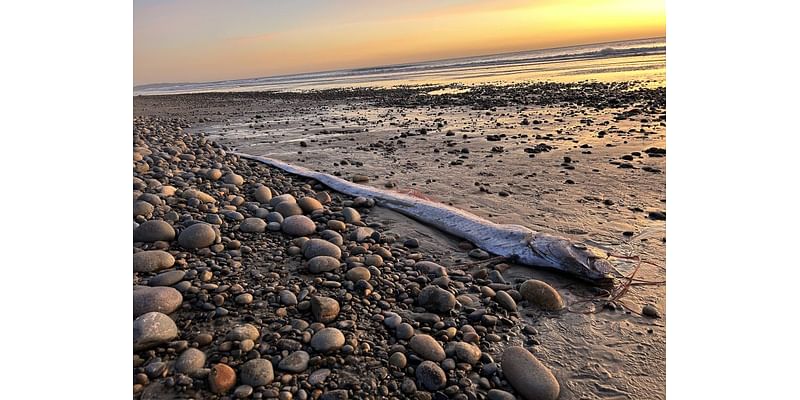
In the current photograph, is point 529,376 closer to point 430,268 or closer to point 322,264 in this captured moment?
point 430,268

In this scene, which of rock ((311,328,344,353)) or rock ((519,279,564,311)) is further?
rock ((519,279,564,311))

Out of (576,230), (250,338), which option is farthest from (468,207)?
(250,338)

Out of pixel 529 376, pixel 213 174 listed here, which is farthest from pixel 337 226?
pixel 213 174

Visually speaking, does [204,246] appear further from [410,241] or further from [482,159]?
[482,159]

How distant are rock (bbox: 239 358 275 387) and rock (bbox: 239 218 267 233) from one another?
165 cm

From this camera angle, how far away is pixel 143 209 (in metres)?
3.66

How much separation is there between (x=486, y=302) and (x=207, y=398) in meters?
1.55

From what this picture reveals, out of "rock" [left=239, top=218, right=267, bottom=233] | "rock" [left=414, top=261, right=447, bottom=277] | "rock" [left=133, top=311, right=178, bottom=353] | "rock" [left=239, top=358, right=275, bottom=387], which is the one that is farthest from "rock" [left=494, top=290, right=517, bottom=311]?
"rock" [left=239, top=218, right=267, bottom=233]

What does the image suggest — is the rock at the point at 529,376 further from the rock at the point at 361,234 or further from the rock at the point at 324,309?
the rock at the point at 361,234

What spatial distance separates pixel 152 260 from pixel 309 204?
1.44 meters

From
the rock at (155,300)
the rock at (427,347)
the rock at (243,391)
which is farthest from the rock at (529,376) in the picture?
the rock at (155,300)

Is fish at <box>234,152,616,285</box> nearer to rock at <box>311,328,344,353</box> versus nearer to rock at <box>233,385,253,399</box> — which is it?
rock at <box>311,328,344,353</box>

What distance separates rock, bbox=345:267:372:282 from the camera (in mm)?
2779

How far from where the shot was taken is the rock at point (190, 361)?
77.0 inches
